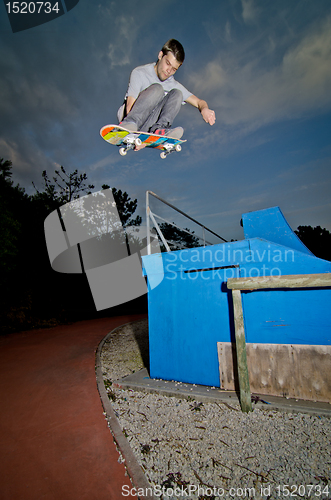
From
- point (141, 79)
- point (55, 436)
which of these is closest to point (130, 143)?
point (141, 79)

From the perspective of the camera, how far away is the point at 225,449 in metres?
2.70

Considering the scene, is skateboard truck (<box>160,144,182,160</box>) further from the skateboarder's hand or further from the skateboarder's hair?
the skateboarder's hair

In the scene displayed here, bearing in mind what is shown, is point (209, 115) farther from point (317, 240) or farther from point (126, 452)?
point (317, 240)

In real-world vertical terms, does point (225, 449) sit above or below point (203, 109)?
below

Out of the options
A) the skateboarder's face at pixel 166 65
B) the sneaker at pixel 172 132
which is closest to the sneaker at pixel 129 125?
the sneaker at pixel 172 132

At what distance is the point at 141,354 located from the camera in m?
6.83

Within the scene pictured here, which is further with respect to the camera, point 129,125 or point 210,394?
point 210,394

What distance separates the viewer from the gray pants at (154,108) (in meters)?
3.05

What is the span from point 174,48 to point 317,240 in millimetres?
29039

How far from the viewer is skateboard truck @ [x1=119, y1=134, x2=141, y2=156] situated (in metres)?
3.36

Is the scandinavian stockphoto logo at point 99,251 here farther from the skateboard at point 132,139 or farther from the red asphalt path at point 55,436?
the skateboard at point 132,139

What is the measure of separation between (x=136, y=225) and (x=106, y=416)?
67.4 ft

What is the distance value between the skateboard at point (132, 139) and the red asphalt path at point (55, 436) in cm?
417

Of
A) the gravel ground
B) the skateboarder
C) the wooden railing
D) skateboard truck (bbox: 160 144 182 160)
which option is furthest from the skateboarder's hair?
the gravel ground
